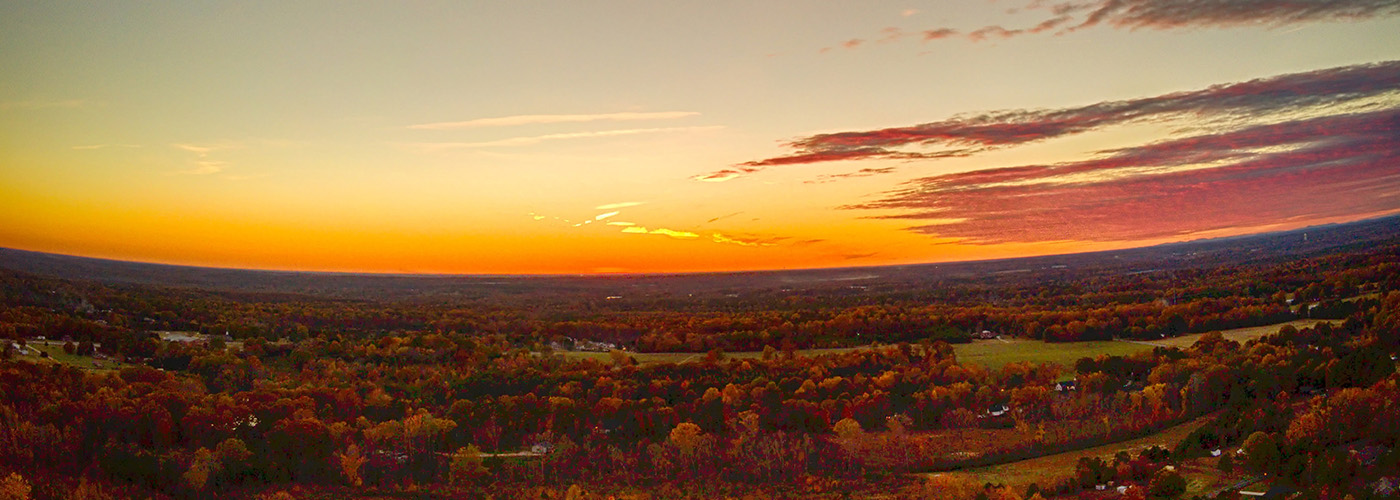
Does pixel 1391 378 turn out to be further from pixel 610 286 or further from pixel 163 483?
pixel 610 286

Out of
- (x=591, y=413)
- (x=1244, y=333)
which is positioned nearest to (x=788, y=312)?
(x=591, y=413)

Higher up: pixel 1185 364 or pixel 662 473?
pixel 1185 364

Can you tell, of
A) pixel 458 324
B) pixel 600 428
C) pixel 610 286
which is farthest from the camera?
pixel 610 286

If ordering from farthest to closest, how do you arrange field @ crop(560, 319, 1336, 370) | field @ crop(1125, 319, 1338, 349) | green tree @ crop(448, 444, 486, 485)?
1. field @ crop(560, 319, 1336, 370)
2. field @ crop(1125, 319, 1338, 349)
3. green tree @ crop(448, 444, 486, 485)

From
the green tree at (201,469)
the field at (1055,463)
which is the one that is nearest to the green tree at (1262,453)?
the field at (1055,463)

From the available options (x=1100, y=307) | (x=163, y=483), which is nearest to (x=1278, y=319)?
(x=1100, y=307)

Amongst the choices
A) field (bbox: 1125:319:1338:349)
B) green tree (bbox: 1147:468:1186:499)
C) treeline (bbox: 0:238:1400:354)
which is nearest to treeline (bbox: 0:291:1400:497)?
field (bbox: 1125:319:1338:349)

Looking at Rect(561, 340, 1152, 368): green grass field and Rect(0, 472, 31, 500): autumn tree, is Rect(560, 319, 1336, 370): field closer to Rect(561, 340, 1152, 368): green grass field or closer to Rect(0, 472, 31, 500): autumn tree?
Rect(561, 340, 1152, 368): green grass field
